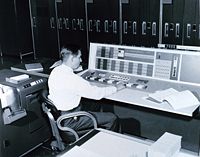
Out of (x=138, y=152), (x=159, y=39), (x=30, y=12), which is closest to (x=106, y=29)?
(x=159, y=39)

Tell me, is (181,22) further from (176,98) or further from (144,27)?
(176,98)

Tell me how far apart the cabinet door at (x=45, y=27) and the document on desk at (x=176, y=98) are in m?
3.62

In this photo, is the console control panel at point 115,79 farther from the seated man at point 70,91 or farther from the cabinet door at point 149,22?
the cabinet door at point 149,22

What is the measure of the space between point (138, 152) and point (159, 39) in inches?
125

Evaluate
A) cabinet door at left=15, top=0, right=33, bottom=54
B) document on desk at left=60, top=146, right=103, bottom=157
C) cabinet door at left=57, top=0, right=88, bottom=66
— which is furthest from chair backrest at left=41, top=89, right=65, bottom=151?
cabinet door at left=15, top=0, right=33, bottom=54

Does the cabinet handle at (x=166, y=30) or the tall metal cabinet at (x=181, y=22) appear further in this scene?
the cabinet handle at (x=166, y=30)

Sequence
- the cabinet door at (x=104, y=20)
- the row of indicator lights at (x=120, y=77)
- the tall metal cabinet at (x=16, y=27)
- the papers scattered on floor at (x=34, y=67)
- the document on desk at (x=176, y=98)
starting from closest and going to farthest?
the document on desk at (x=176, y=98)
the row of indicator lights at (x=120, y=77)
the papers scattered on floor at (x=34, y=67)
the cabinet door at (x=104, y=20)
the tall metal cabinet at (x=16, y=27)

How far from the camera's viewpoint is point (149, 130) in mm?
3094

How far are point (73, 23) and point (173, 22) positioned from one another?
6.01ft

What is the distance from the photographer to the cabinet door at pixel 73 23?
5.35 m

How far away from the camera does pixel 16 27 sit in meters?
6.42

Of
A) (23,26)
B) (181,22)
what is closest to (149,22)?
(181,22)

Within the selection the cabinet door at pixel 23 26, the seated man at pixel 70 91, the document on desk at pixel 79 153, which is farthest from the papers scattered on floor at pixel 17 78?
the cabinet door at pixel 23 26

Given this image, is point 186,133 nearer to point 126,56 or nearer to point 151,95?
point 151,95
